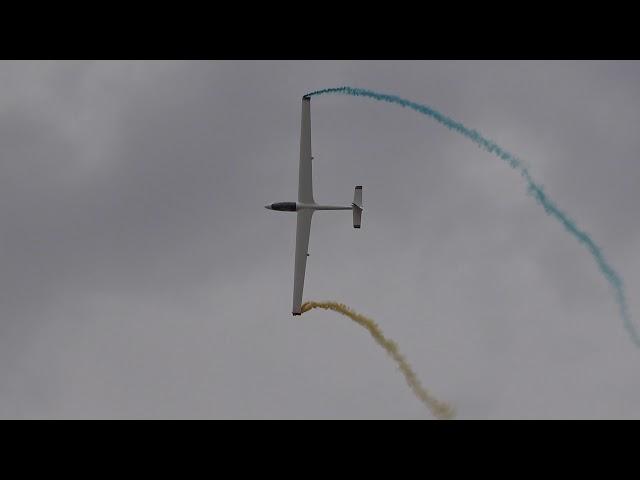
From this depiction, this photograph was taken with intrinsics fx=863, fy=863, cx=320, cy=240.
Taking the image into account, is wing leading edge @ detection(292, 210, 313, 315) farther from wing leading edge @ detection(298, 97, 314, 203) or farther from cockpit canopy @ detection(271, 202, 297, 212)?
wing leading edge @ detection(298, 97, 314, 203)

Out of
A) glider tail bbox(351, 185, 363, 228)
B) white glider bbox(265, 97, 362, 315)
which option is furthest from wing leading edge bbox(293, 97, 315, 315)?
glider tail bbox(351, 185, 363, 228)

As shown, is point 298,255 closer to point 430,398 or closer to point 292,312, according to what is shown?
point 292,312

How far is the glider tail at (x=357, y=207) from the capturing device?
78.2 metres

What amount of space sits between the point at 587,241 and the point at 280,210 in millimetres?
27337

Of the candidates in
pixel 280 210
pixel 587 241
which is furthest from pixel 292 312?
pixel 587 241

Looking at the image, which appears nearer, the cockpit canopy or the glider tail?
the glider tail

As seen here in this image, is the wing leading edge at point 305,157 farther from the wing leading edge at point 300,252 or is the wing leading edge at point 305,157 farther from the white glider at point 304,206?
the wing leading edge at point 300,252

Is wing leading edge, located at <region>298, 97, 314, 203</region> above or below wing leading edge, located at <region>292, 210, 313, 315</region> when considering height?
above

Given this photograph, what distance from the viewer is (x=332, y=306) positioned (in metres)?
79.2

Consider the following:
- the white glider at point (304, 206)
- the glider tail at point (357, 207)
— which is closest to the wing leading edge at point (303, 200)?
the white glider at point (304, 206)

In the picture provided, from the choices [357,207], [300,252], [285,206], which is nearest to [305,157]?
[285,206]

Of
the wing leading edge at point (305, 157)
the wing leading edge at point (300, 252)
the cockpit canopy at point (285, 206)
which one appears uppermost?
the wing leading edge at point (305, 157)

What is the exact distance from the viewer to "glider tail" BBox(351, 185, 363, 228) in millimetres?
78250

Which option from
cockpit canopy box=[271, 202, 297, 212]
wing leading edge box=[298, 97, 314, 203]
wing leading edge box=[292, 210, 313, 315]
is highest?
wing leading edge box=[298, 97, 314, 203]
